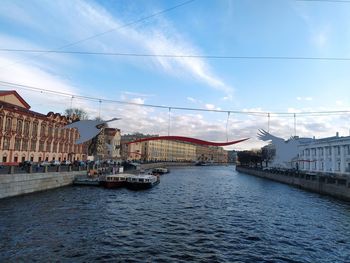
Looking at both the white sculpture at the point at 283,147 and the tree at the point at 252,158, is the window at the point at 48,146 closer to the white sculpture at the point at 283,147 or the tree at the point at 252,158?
the white sculpture at the point at 283,147

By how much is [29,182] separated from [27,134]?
24.6 metres

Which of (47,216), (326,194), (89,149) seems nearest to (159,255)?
(47,216)

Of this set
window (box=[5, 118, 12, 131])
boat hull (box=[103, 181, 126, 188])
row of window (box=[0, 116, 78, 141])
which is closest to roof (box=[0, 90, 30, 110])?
row of window (box=[0, 116, 78, 141])

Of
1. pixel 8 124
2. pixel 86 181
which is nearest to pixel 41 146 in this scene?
pixel 8 124

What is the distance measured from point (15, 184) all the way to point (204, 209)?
18.7 m

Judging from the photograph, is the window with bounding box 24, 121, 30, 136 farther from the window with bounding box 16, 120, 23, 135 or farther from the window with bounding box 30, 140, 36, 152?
the window with bounding box 30, 140, 36, 152

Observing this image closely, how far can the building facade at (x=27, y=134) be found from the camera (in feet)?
162

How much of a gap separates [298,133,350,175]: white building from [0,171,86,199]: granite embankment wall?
37.2 meters

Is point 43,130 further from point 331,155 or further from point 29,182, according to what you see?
point 331,155

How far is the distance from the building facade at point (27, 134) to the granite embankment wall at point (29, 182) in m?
13.1

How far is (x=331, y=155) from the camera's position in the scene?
63.1 metres

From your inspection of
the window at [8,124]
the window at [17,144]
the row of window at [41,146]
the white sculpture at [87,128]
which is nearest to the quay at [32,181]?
the row of window at [41,146]

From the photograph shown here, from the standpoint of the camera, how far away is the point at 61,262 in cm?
1365

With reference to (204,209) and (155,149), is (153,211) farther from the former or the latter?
(155,149)
